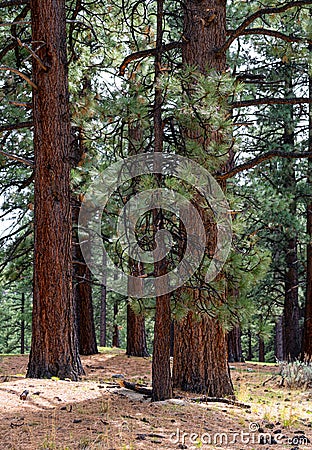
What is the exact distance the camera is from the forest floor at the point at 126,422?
12.4 ft

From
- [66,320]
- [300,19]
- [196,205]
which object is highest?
[300,19]

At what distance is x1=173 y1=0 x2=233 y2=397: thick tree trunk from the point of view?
20.9ft

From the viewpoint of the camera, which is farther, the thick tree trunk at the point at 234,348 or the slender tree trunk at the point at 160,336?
the thick tree trunk at the point at 234,348

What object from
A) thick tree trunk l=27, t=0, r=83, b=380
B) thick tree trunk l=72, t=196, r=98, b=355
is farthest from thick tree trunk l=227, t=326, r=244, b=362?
thick tree trunk l=27, t=0, r=83, b=380

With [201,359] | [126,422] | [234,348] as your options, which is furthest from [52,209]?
[234,348]

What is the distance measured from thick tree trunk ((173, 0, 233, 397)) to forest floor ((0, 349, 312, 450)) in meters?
0.36

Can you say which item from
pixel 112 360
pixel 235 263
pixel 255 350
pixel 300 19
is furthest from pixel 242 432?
pixel 255 350

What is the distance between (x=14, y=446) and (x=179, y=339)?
3159 mm

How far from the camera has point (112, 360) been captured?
10.8 metres

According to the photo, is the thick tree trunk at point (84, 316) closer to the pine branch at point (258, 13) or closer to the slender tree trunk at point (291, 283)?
the slender tree trunk at point (291, 283)

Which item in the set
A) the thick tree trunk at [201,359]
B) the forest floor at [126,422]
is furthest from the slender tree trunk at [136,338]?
the forest floor at [126,422]

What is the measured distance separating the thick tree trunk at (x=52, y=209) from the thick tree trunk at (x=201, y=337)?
4.09ft

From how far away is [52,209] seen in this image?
21.4ft

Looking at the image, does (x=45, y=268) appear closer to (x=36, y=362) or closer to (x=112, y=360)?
(x=36, y=362)
